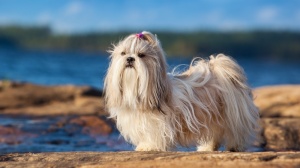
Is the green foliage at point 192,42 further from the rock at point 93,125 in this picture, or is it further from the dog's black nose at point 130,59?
the dog's black nose at point 130,59

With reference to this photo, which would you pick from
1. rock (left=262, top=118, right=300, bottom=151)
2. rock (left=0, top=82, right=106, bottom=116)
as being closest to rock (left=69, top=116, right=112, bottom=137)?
rock (left=0, top=82, right=106, bottom=116)

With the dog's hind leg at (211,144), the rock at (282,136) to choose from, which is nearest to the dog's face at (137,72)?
Answer: the dog's hind leg at (211,144)

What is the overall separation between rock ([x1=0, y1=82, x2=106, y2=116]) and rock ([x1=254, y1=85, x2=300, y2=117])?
121 inches

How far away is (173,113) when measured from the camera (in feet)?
24.5

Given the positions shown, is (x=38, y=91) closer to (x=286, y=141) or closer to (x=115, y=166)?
(x=286, y=141)

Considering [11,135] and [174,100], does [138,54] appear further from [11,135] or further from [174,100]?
[11,135]

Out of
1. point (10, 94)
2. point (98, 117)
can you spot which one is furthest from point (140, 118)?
point (10, 94)

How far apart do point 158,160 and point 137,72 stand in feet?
5.09

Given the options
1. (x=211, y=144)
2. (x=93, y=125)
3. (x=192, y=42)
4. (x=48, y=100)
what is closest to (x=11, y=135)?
(x=93, y=125)

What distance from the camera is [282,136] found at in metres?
10.3

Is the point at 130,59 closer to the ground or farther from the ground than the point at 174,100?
farther from the ground

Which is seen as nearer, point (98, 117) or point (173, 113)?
point (173, 113)

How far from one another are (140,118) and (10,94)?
288 inches

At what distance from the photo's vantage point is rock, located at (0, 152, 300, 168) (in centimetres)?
540
